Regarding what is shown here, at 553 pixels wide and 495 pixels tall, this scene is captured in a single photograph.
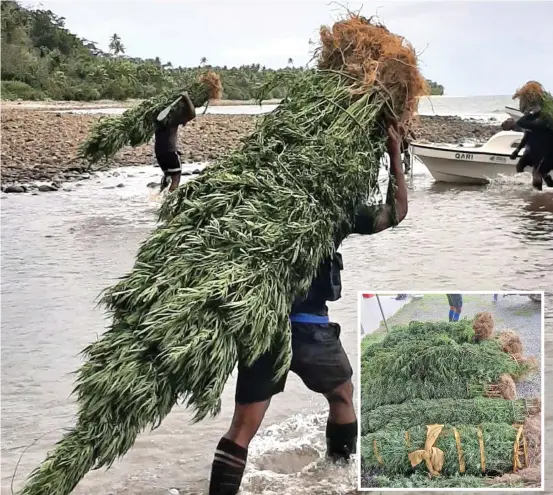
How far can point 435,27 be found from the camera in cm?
255

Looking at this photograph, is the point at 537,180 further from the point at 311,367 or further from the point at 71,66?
the point at 71,66

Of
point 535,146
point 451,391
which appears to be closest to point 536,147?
point 535,146

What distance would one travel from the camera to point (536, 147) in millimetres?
2852

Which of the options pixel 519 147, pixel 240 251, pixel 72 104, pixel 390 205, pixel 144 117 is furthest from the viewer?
pixel 519 147

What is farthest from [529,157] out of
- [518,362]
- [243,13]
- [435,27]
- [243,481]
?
[243,481]

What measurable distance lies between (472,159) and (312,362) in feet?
5.44

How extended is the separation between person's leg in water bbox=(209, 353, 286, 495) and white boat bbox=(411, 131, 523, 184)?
1.17m

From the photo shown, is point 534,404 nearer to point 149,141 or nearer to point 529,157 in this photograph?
point 529,157

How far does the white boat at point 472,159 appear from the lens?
2967 millimetres

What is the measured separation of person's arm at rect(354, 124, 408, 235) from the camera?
2.05 meters

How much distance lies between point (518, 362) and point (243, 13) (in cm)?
153

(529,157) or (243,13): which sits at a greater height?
(243,13)

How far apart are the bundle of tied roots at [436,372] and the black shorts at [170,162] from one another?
2.98ft

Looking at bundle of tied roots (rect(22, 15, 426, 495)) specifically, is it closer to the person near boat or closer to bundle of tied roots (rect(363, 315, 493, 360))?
bundle of tied roots (rect(363, 315, 493, 360))
